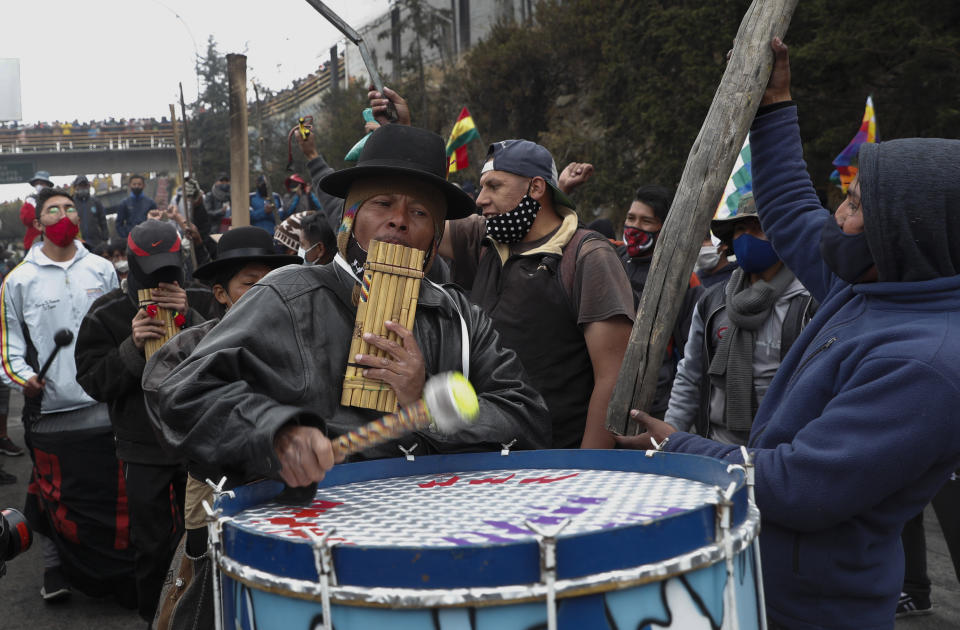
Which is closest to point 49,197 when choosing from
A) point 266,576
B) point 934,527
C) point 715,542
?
point 266,576

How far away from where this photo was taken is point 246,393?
1.96m

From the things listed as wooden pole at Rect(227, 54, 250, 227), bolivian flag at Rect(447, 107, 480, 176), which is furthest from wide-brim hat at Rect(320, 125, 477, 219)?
bolivian flag at Rect(447, 107, 480, 176)

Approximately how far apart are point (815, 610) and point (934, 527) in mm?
4456

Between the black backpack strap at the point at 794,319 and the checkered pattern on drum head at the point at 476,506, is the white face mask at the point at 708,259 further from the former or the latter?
the checkered pattern on drum head at the point at 476,506

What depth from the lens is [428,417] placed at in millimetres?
1943

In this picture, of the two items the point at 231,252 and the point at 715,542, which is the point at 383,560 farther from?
the point at 231,252

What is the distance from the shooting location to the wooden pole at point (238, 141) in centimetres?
668

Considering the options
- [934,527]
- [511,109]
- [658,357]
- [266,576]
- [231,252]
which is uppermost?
[511,109]

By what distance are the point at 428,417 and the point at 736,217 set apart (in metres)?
2.60

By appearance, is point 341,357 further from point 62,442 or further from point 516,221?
point 62,442

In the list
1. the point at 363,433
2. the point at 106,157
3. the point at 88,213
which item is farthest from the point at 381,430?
the point at 106,157

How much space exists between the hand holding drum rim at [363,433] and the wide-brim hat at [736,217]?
2.50 metres

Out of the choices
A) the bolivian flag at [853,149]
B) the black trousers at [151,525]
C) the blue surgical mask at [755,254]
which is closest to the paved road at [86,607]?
the black trousers at [151,525]

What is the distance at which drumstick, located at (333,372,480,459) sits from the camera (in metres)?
1.88
